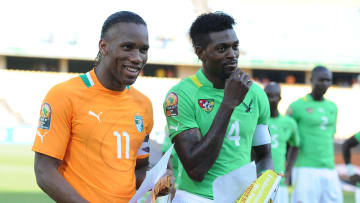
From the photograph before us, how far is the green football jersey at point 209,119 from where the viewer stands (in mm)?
3068

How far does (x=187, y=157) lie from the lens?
2.95 metres

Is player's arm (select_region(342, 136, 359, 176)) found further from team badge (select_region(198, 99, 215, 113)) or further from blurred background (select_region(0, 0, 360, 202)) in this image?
blurred background (select_region(0, 0, 360, 202))

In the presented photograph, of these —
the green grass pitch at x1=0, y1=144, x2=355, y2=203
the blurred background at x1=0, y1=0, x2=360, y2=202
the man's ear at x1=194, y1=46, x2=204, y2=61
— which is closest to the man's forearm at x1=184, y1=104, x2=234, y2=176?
the man's ear at x1=194, y1=46, x2=204, y2=61

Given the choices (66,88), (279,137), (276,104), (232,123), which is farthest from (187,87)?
(279,137)

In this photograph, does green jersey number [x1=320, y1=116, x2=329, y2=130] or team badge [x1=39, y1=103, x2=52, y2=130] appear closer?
team badge [x1=39, y1=103, x2=52, y2=130]

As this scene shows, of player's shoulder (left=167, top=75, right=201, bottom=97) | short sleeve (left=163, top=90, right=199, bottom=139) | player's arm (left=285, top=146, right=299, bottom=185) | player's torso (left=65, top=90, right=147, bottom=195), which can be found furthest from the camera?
player's arm (left=285, top=146, right=299, bottom=185)

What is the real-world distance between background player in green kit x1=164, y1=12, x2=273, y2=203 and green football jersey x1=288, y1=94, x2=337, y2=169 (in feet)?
15.8

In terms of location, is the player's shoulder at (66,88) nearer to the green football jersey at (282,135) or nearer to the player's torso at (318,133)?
the green football jersey at (282,135)

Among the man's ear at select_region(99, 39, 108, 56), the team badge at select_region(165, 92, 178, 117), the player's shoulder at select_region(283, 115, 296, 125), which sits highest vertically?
the man's ear at select_region(99, 39, 108, 56)

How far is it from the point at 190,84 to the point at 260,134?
53cm

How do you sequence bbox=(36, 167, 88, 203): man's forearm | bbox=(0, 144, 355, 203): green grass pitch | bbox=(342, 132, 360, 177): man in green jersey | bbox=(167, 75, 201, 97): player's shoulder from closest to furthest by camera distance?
bbox=(36, 167, 88, 203): man's forearm
bbox=(167, 75, 201, 97): player's shoulder
bbox=(342, 132, 360, 177): man in green jersey
bbox=(0, 144, 355, 203): green grass pitch

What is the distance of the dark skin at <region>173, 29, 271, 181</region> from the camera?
2877mm

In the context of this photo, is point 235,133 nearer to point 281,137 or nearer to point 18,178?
point 281,137

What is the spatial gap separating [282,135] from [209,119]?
5.19m
